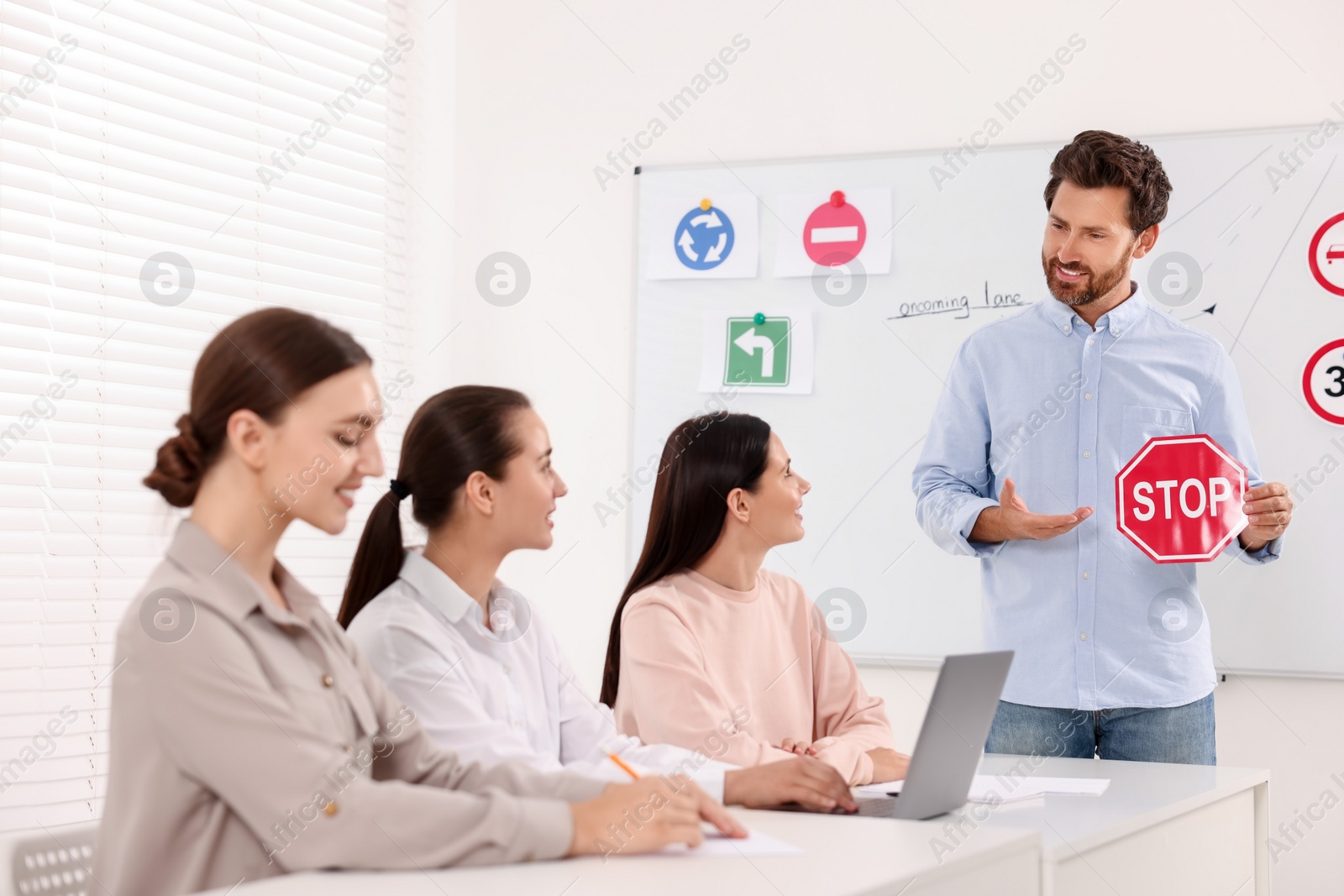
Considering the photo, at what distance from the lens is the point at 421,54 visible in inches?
150

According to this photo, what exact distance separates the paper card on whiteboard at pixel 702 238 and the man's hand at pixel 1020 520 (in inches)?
54.9

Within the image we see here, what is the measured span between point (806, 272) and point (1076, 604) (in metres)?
1.40

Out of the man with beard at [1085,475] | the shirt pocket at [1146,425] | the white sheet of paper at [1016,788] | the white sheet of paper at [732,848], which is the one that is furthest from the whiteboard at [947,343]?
the white sheet of paper at [732,848]

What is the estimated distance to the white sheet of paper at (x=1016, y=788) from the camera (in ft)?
5.59

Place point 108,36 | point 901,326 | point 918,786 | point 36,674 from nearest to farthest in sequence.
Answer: point 918,786 → point 36,674 → point 108,36 → point 901,326

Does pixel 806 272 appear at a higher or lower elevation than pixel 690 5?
lower

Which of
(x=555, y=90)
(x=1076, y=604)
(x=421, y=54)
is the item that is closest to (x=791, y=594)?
(x=1076, y=604)

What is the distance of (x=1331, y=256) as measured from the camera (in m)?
2.98

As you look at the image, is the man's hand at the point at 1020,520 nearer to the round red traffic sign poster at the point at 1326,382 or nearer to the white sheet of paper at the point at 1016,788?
the white sheet of paper at the point at 1016,788

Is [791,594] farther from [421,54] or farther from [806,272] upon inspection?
Answer: [421,54]

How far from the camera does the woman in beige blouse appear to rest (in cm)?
113

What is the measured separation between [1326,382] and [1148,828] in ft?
5.60

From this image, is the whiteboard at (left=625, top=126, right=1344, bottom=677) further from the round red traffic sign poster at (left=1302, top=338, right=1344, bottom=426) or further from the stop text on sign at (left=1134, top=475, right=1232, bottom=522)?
the stop text on sign at (left=1134, top=475, right=1232, bottom=522)

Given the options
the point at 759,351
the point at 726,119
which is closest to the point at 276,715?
the point at 759,351
